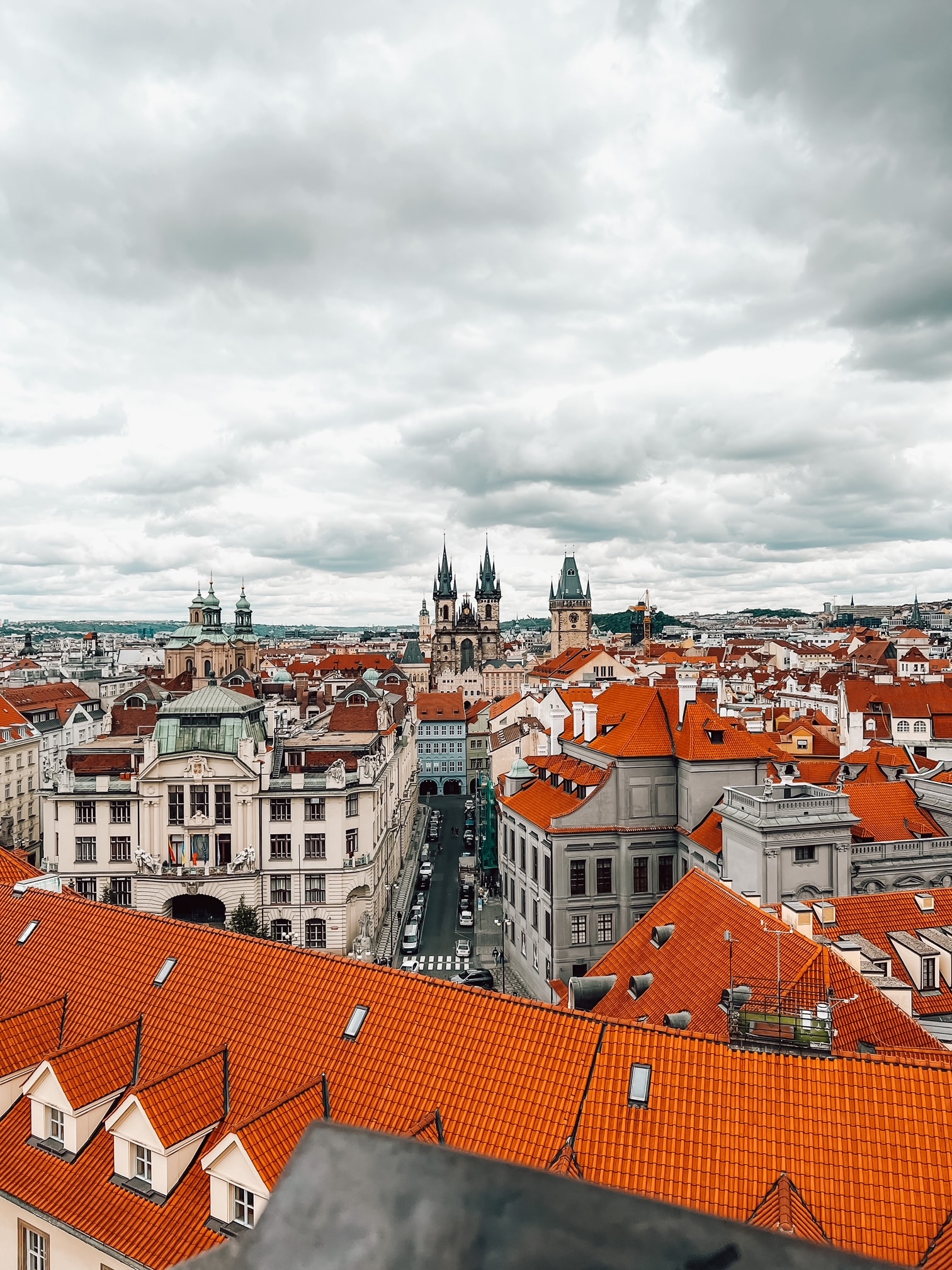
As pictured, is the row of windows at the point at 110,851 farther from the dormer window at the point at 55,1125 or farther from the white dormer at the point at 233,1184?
the white dormer at the point at 233,1184

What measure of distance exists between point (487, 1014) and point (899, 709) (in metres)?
66.2

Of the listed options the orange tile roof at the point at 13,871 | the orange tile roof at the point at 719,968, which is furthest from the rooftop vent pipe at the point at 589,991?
the orange tile roof at the point at 13,871

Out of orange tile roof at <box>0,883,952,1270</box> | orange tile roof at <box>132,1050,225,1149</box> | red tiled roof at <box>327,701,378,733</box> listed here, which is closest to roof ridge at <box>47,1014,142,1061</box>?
orange tile roof at <box>0,883,952,1270</box>

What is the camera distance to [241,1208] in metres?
14.3

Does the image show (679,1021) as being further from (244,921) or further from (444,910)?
(444,910)

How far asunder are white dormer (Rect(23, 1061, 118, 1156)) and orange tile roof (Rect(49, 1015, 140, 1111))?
105 millimetres

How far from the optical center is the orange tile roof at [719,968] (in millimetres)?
19953

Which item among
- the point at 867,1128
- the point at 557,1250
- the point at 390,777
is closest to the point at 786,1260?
the point at 557,1250

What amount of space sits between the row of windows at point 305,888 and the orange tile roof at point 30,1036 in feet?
87.7

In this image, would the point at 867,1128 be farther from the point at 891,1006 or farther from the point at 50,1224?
the point at 50,1224

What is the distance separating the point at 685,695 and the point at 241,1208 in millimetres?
34470

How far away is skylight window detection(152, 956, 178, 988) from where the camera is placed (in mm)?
19950

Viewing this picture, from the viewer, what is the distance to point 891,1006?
67.4 feet

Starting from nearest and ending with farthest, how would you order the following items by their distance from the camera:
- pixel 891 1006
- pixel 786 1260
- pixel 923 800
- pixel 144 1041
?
pixel 786 1260
pixel 144 1041
pixel 891 1006
pixel 923 800
